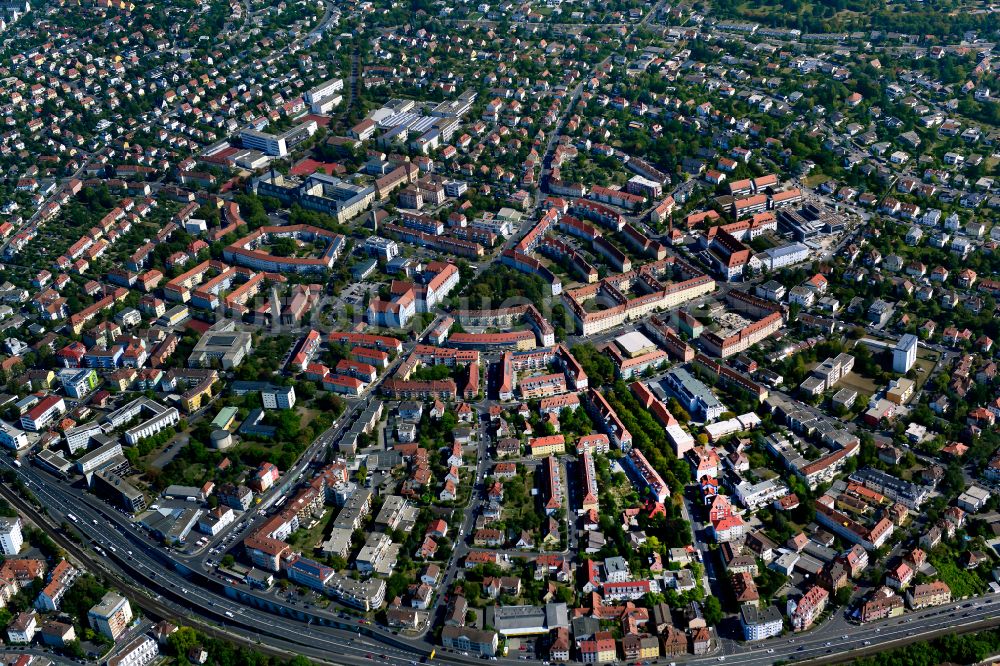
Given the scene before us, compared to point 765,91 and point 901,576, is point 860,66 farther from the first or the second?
point 901,576

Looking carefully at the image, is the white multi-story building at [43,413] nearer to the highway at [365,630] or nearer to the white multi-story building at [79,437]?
the white multi-story building at [79,437]

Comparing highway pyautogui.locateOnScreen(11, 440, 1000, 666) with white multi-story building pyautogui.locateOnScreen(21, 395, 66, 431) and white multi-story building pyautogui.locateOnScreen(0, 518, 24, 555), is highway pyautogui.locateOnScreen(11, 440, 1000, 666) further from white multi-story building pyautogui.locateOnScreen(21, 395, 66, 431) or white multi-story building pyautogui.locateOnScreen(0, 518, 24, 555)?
white multi-story building pyautogui.locateOnScreen(21, 395, 66, 431)

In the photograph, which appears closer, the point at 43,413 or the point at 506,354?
the point at 43,413

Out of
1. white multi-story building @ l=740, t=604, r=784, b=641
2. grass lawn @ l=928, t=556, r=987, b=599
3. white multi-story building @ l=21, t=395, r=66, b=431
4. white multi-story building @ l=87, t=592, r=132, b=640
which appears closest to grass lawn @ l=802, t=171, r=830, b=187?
grass lawn @ l=928, t=556, r=987, b=599

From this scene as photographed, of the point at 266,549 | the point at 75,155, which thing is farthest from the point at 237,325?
the point at 75,155

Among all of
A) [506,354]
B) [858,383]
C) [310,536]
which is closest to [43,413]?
[310,536]

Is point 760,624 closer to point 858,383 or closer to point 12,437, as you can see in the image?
point 858,383
